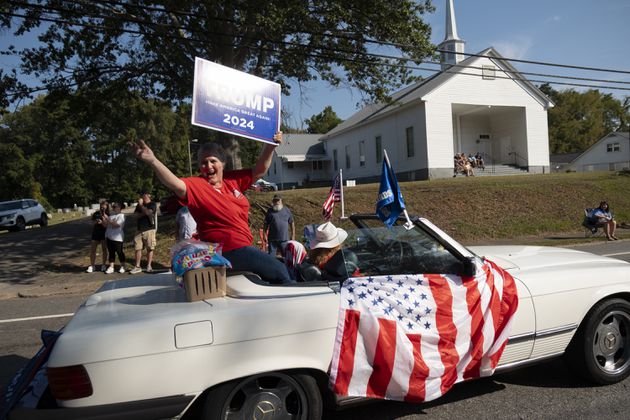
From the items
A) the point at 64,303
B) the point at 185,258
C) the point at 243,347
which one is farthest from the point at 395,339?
the point at 64,303

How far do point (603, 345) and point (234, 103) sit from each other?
361cm

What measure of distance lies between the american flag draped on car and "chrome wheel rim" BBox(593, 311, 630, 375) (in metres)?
0.90

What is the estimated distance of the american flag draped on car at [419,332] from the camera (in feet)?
8.75

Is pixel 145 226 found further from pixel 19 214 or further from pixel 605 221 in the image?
pixel 19 214

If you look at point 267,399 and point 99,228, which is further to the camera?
point 99,228

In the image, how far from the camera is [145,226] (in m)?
10.4

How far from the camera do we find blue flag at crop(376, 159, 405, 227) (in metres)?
3.22

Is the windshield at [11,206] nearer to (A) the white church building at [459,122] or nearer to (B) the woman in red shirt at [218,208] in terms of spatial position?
(A) the white church building at [459,122]

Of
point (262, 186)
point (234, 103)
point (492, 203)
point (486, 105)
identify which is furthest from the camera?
point (486, 105)

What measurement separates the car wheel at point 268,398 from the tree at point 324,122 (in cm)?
7009

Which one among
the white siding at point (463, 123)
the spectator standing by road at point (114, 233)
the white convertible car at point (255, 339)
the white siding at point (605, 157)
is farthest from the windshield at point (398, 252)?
the white siding at point (605, 157)

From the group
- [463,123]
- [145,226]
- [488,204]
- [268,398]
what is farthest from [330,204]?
[463,123]

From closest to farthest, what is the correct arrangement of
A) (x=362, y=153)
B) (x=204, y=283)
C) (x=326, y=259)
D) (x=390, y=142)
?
1. (x=204, y=283)
2. (x=326, y=259)
3. (x=390, y=142)
4. (x=362, y=153)

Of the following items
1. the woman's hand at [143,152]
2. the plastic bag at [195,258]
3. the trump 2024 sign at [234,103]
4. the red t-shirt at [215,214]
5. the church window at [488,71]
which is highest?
the church window at [488,71]
